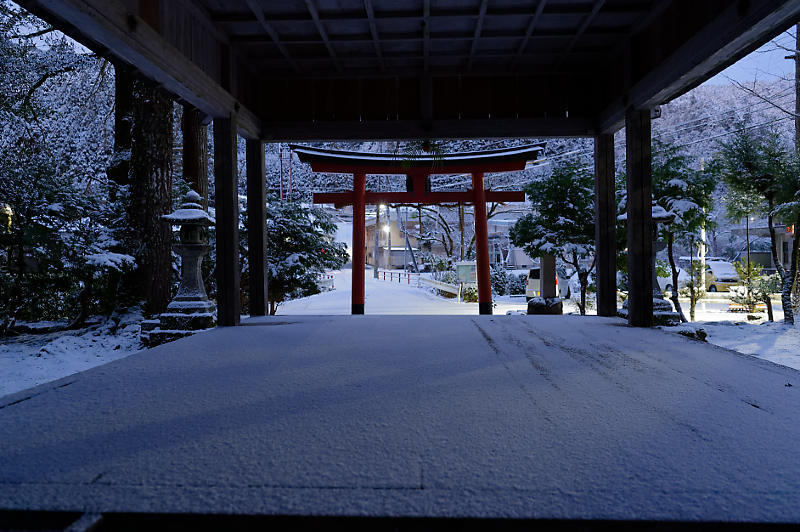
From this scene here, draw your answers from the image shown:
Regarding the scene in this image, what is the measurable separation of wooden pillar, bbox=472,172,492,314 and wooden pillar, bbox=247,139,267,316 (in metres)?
5.33

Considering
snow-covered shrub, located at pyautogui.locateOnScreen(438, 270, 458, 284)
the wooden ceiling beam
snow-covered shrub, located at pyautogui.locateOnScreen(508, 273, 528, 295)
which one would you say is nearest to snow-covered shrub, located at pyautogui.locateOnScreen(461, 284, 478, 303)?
snow-covered shrub, located at pyautogui.locateOnScreen(438, 270, 458, 284)

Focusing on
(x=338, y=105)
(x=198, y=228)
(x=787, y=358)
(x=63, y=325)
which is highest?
(x=338, y=105)

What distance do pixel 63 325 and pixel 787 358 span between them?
37.2ft

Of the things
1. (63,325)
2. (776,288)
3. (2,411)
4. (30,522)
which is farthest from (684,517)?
(776,288)

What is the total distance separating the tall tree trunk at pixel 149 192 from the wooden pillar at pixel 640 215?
6470mm

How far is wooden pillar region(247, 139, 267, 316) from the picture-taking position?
5758 mm

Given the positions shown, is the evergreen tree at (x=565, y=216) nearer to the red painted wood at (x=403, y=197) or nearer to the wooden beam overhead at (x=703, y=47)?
the red painted wood at (x=403, y=197)

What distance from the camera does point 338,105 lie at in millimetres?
5777

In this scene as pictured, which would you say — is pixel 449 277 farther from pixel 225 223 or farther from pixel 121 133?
pixel 225 223

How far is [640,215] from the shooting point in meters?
4.64

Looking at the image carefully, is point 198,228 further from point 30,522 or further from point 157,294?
point 30,522

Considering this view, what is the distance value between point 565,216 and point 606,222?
12.1ft

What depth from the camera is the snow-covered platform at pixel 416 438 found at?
133 centimetres

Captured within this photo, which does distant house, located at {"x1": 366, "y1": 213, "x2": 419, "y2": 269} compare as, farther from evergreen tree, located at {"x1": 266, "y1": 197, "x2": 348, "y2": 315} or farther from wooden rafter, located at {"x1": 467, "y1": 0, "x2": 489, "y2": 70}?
wooden rafter, located at {"x1": 467, "y1": 0, "x2": 489, "y2": 70}
